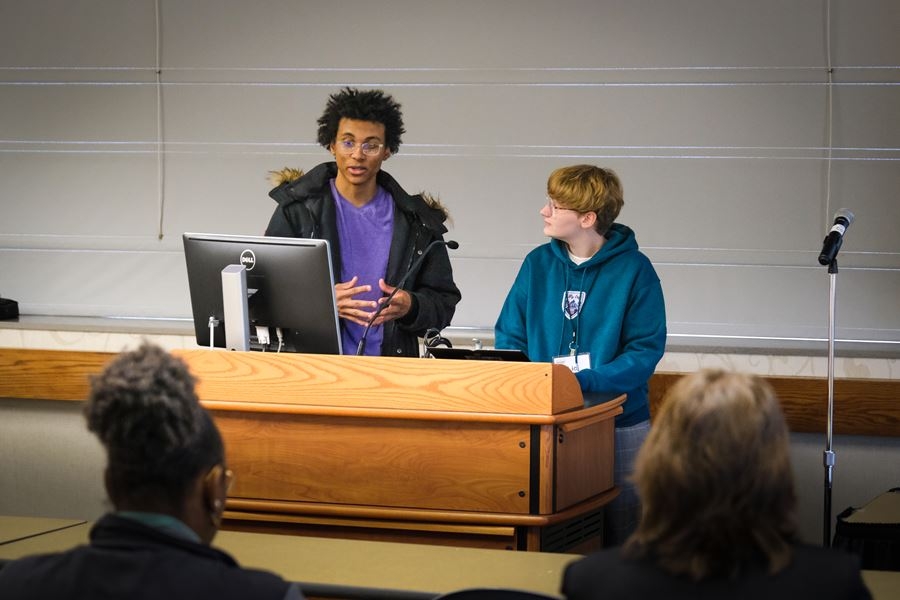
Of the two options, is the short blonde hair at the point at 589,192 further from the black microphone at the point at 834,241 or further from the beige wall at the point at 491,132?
the beige wall at the point at 491,132

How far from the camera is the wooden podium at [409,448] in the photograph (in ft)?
9.02

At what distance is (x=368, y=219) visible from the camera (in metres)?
3.77

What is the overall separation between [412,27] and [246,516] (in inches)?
114

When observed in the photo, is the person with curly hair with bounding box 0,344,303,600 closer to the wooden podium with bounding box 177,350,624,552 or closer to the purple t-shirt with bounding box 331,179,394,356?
the wooden podium with bounding box 177,350,624,552

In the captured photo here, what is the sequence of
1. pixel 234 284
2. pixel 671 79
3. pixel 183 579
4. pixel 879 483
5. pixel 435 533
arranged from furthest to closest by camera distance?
pixel 671 79 < pixel 879 483 < pixel 234 284 < pixel 435 533 < pixel 183 579

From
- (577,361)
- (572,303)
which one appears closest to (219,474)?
Result: (577,361)

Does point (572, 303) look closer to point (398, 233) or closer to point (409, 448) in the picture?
point (398, 233)

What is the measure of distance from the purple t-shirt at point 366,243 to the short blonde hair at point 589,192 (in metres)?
0.60

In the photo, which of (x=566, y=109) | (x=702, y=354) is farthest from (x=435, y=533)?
(x=566, y=109)

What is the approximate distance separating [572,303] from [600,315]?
103mm

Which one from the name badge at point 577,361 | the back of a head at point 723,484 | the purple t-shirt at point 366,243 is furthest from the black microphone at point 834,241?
the back of a head at point 723,484

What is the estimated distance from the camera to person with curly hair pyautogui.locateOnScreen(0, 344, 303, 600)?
145 centimetres

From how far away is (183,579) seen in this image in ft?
4.76

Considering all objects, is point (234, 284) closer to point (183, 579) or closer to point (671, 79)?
point (183, 579)
